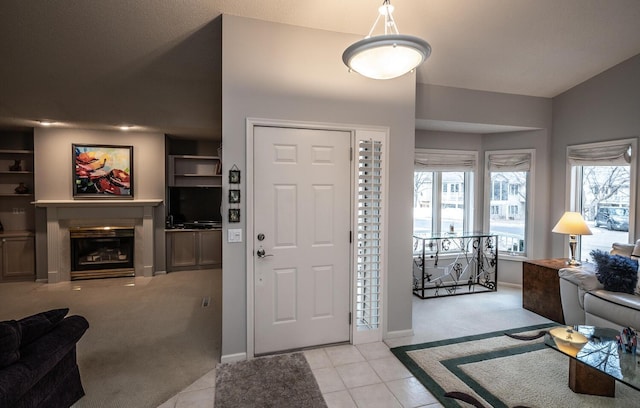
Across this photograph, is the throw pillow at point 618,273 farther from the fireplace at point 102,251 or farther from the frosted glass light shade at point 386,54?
the fireplace at point 102,251

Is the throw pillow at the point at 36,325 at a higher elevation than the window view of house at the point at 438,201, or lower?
lower

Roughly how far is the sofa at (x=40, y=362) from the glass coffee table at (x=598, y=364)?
→ 11.0 ft

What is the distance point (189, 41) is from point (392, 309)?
337 centimetres

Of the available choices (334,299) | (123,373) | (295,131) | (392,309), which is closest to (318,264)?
(334,299)

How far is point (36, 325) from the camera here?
2062 mm

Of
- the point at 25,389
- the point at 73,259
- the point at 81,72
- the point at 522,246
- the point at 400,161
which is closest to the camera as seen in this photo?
the point at 25,389

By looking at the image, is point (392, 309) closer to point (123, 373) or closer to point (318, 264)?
point (318, 264)

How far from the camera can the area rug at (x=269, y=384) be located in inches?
93.0

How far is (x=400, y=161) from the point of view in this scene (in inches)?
132

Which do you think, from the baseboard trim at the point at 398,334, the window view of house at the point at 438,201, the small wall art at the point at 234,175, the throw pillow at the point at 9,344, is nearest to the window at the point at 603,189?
the window view of house at the point at 438,201

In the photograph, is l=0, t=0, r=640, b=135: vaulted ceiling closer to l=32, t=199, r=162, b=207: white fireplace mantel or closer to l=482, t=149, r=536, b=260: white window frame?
l=482, t=149, r=536, b=260: white window frame

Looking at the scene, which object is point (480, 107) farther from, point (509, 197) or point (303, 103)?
point (303, 103)

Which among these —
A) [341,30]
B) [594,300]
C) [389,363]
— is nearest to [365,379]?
[389,363]

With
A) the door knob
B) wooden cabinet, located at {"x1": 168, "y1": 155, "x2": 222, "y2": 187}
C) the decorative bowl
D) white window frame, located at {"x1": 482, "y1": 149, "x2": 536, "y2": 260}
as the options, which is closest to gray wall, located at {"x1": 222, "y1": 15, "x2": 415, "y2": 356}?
the door knob
